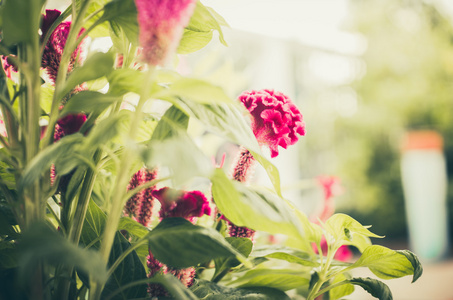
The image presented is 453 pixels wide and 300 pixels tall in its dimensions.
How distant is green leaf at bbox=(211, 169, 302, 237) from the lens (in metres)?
0.25

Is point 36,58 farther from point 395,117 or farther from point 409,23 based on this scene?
point 409,23

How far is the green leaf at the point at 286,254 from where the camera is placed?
0.37 metres

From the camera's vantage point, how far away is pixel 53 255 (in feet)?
0.65

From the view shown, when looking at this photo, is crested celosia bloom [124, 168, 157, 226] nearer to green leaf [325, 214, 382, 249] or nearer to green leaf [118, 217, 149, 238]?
green leaf [118, 217, 149, 238]

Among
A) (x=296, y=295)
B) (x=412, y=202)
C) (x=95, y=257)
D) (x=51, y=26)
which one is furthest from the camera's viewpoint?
(x=412, y=202)

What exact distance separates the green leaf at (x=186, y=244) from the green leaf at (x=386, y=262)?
15cm

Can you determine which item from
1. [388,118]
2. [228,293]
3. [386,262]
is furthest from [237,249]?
[388,118]

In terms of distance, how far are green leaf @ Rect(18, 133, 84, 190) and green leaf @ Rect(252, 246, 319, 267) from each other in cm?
19

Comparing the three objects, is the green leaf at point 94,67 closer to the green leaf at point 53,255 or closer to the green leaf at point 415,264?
the green leaf at point 53,255

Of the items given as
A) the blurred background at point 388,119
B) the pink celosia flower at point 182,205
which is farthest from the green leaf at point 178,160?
the blurred background at point 388,119

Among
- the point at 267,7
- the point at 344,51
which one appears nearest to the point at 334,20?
the point at 344,51

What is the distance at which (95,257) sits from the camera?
8.2 inches

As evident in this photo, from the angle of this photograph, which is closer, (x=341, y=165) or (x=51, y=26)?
(x=51, y=26)

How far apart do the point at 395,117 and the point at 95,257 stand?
13.8 feet
